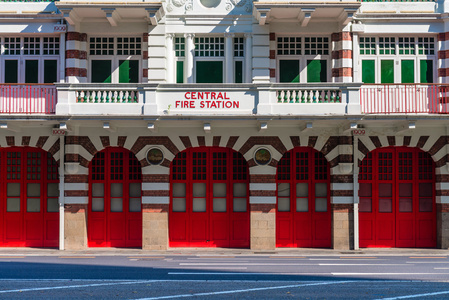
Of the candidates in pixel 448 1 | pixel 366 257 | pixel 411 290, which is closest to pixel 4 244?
pixel 366 257

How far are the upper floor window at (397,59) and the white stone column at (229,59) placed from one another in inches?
195

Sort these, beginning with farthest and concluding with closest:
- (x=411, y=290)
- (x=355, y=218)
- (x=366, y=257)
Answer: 1. (x=355, y=218)
2. (x=366, y=257)
3. (x=411, y=290)

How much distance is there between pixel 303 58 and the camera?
22.5m

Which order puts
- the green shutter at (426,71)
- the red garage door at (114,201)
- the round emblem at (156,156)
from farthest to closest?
the green shutter at (426,71)
the red garage door at (114,201)
the round emblem at (156,156)

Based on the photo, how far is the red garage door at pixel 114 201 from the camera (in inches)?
879

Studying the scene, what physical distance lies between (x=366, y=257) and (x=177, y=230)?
7.08m

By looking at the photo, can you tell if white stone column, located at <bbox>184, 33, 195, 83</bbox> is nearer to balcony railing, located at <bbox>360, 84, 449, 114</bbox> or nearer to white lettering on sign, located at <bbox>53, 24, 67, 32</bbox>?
white lettering on sign, located at <bbox>53, 24, 67, 32</bbox>

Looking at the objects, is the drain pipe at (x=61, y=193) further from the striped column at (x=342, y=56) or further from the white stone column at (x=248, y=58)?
the striped column at (x=342, y=56)

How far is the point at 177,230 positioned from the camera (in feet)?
73.4

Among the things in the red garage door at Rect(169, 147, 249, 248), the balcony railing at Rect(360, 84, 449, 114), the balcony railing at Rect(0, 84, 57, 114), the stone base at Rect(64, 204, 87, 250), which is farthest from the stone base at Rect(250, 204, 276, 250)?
the balcony railing at Rect(0, 84, 57, 114)

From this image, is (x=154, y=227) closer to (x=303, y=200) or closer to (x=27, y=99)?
(x=303, y=200)

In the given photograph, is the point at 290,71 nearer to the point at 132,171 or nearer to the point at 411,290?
the point at 132,171

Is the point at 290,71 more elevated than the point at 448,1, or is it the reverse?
the point at 448,1

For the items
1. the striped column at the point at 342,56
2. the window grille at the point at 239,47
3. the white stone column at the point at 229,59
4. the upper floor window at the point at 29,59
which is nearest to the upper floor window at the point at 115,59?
the upper floor window at the point at 29,59
